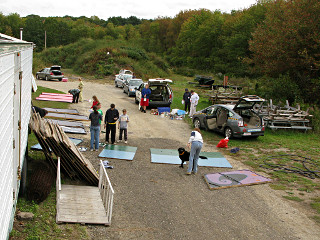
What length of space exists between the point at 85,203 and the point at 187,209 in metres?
2.46

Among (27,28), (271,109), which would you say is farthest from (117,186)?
(27,28)

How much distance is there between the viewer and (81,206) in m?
8.11

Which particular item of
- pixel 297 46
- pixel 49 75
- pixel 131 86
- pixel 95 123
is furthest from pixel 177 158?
pixel 49 75

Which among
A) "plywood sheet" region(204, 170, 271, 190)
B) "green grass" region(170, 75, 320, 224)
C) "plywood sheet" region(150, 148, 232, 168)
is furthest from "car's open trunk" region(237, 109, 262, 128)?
"plywood sheet" region(204, 170, 271, 190)

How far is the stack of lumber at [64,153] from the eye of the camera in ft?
29.3

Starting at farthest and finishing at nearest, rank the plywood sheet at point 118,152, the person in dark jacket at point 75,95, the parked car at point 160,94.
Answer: the person in dark jacket at point 75,95 < the parked car at point 160,94 < the plywood sheet at point 118,152

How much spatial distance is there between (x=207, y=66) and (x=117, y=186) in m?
52.1

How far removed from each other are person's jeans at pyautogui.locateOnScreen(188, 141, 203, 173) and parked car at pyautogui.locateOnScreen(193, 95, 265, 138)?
5.09 metres

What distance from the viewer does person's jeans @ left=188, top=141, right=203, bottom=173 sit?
10766 millimetres

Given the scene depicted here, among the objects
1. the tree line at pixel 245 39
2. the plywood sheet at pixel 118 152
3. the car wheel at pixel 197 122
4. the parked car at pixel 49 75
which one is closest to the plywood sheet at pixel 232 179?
the plywood sheet at pixel 118 152

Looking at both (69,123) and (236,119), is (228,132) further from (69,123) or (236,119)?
(69,123)

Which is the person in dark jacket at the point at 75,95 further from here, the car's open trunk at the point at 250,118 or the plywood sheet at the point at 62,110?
the car's open trunk at the point at 250,118

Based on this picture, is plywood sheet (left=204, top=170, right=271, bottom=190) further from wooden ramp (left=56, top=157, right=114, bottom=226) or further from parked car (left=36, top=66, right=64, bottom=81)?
parked car (left=36, top=66, right=64, bottom=81)

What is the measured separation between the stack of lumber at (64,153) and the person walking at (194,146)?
10.2ft
